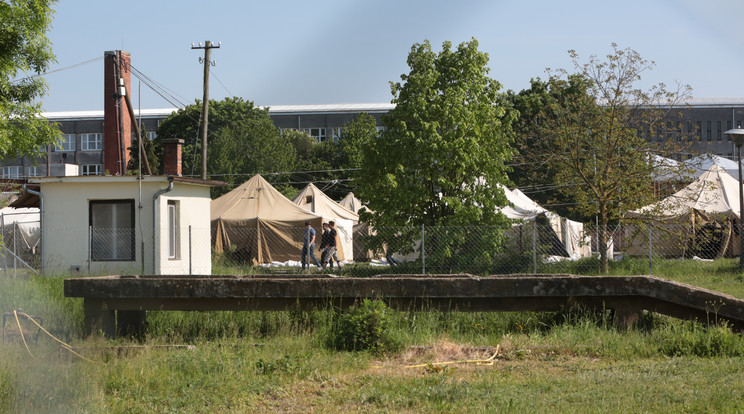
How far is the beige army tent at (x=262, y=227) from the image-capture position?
29.3 m

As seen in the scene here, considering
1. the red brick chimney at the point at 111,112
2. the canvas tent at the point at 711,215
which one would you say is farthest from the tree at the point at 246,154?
the canvas tent at the point at 711,215

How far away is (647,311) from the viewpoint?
9.70 m

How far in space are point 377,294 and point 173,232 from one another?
522 inches

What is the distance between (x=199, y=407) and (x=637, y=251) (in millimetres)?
28802

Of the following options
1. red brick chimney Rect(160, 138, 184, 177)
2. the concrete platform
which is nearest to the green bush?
the concrete platform

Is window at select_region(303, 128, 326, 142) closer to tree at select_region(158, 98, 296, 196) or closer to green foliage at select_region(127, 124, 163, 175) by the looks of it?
tree at select_region(158, 98, 296, 196)

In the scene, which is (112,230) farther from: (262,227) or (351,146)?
(351,146)

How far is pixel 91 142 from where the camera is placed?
275ft

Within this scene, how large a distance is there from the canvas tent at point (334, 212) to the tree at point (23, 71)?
1579 cm

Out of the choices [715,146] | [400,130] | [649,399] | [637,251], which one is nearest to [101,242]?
[400,130]

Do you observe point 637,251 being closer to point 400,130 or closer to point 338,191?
point 400,130

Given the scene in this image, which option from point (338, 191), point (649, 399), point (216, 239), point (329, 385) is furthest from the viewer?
point (338, 191)

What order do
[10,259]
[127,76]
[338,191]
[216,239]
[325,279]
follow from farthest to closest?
[338,191], [127,76], [216,239], [10,259], [325,279]

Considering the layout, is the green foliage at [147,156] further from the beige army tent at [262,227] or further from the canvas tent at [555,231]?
the canvas tent at [555,231]
